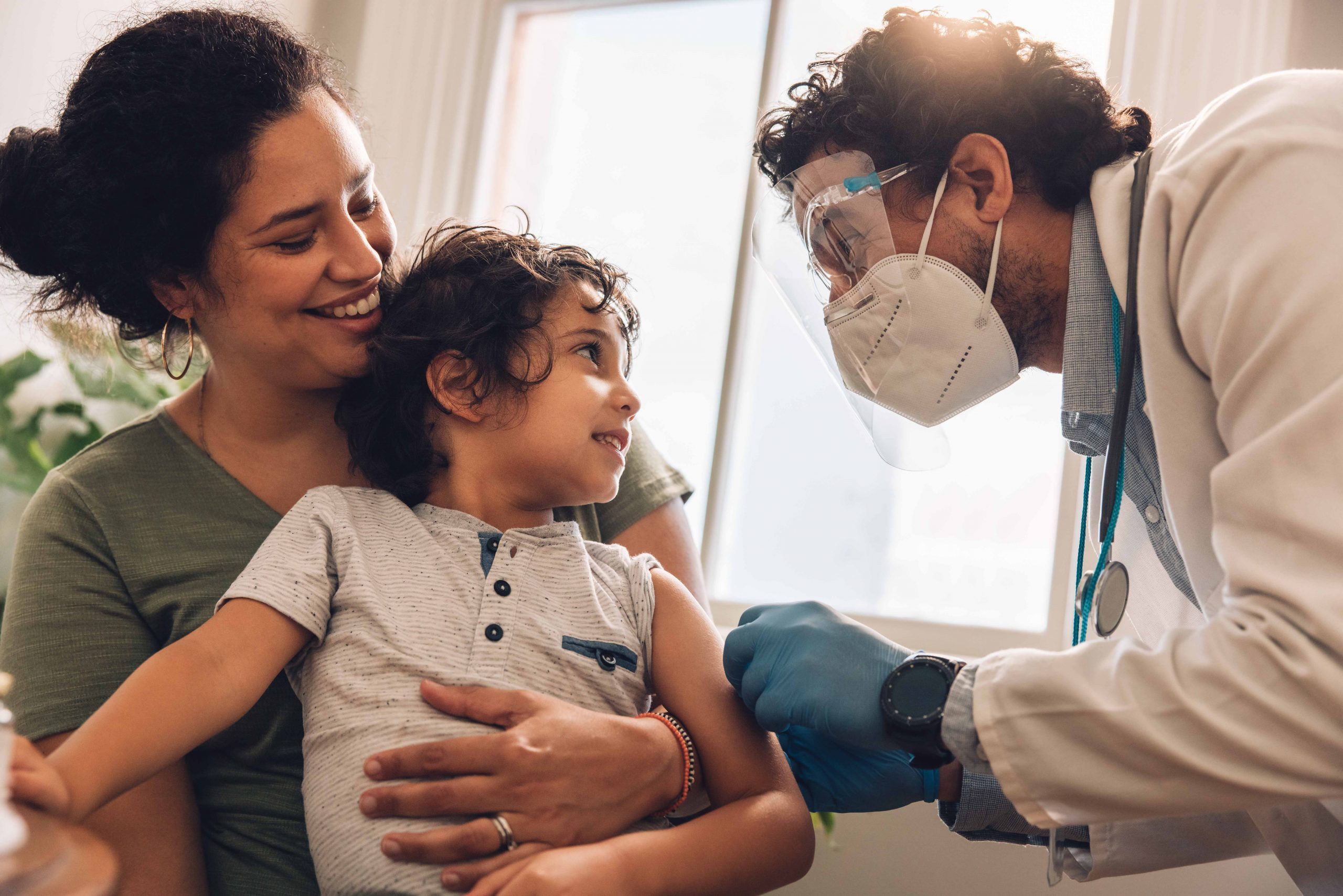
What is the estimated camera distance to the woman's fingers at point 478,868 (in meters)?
1.02

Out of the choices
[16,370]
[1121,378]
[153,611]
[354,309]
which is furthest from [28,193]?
[1121,378]

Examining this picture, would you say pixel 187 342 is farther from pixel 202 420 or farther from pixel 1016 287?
pixel 1016 287

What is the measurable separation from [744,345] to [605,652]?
1481mm

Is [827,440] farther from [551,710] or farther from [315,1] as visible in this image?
[315,1]

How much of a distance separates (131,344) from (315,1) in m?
1.37

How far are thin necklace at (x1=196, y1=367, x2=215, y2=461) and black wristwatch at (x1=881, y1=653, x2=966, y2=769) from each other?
3.10 ft

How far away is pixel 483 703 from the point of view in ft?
3.67

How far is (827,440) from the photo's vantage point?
2496 millimetres

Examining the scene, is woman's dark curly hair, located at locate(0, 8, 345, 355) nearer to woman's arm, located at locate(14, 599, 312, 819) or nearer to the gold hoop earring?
the gold hoop earring

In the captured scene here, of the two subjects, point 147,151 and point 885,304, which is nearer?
point 147,151

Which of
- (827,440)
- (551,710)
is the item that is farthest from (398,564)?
(827,440)

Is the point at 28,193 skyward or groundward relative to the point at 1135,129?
groundward

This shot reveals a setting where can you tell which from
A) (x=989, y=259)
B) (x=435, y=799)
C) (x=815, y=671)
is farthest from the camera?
(x=989, y=259)

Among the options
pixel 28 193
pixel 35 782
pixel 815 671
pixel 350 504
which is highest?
pixel 28 193
